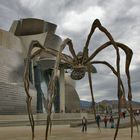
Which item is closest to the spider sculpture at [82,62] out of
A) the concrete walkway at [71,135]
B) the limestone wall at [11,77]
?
the concrete walkway at [71,135]

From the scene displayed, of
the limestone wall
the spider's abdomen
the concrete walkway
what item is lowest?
the concrete walkway

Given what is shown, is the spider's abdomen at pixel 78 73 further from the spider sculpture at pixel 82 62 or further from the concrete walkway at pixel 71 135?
the concrete walkway at pixel 71 135

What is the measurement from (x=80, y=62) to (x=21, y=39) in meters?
56.8

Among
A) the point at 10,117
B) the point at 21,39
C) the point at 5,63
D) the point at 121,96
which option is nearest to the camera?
the point at 121,96

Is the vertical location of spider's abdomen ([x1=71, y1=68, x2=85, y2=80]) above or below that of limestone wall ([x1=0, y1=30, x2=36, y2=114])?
below

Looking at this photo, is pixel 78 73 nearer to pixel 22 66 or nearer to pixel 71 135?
pixel 71 135

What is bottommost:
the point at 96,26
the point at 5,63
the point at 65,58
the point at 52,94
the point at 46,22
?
the point at 52,94

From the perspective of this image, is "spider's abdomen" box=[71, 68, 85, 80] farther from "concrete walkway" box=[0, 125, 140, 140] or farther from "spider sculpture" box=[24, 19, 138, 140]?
"concrete walkway" box=[0, 125, 140, 140]

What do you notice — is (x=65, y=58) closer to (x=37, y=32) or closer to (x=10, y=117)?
(x=10, y=117)

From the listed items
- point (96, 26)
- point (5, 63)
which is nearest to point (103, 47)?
point (96, 26)

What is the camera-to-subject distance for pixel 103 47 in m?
10.8

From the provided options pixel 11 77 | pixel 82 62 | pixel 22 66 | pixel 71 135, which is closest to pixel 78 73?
pixel 82 62

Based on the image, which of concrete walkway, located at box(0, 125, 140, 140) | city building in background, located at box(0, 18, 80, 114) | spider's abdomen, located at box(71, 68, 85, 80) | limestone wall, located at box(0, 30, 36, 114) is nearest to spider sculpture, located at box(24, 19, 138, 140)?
spider's abdomen, located at box(71, 68, 85, 80)

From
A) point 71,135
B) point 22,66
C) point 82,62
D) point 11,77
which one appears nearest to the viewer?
point 82,62
